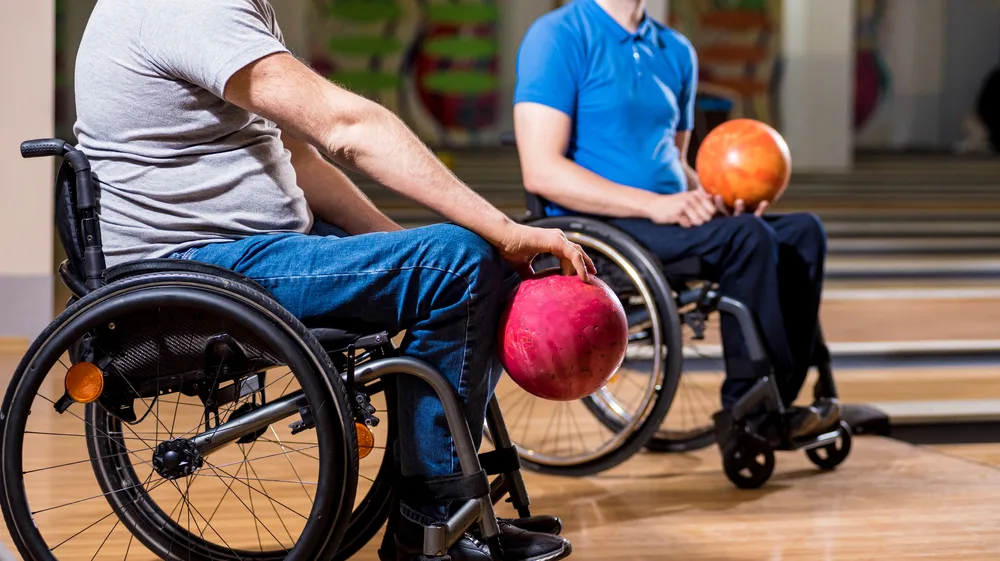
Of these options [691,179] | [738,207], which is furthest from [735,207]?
[691,179]

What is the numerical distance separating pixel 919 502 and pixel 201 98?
159cm

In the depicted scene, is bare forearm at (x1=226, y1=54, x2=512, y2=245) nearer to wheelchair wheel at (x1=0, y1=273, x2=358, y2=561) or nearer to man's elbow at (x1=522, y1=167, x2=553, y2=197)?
wheelchair wheel at (x1=0, y1=273, x2=358, y2=561)

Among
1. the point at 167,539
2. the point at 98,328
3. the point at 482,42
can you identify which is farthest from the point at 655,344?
the point at 482,42

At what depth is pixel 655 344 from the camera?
2213 mm

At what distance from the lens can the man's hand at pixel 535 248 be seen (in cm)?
150

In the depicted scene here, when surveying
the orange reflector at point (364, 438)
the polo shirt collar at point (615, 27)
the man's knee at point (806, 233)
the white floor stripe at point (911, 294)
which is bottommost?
the white floor stripe at point (911, 294)

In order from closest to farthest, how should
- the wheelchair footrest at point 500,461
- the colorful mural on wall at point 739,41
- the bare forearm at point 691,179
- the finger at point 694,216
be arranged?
the wheelchair footrest at point 500,461 < the finger at point 694,216 < the bare forearm at point 691,179 < the colorful mural on wall at point 739,41

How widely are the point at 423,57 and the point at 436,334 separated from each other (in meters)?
12.5

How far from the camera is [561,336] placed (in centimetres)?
148

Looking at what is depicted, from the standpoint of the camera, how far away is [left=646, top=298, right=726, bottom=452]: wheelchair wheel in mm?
2594

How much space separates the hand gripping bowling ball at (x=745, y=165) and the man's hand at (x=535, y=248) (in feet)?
2.89

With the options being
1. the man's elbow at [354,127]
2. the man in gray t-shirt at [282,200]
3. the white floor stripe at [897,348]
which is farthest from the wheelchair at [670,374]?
the white floor stripe at [897,348]

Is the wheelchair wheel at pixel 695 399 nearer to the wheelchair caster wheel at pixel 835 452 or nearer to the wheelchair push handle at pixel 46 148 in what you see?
the wheelchair caster wheel at pixel 835 452

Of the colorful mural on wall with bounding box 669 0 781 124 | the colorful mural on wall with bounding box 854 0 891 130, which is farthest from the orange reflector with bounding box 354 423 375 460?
the colorful mural on wall with bounding box 854 0 891 130
